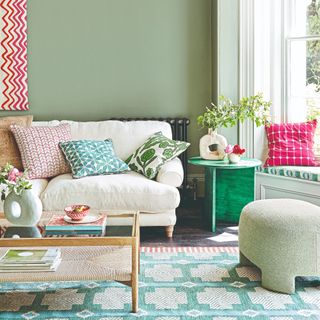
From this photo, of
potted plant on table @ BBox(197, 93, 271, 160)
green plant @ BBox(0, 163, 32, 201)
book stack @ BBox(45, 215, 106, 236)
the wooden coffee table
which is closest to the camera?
the wooden coffee table

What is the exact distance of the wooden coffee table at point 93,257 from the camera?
7.84ft

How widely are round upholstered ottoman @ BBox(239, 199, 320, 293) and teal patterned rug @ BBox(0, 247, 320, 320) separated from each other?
4.0 inches

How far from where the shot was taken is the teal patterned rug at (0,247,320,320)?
8.07 feet

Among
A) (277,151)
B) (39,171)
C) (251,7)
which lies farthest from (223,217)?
(251,7)

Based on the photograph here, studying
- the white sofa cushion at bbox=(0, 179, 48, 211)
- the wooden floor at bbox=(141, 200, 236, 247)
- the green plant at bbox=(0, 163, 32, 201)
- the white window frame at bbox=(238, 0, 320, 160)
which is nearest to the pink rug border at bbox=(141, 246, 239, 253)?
the wooden floor at bbox=(141, 200, 236, 247)

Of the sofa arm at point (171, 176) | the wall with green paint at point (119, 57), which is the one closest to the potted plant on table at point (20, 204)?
the sofa arm at point (171, 176)

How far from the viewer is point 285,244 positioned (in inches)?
104

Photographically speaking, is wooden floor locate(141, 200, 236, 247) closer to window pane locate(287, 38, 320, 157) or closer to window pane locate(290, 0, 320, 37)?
window pane locate(287, 38, 320, 157)

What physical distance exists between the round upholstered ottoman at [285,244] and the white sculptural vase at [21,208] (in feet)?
3.86

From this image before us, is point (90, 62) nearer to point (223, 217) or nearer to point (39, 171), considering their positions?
point (39, 171)

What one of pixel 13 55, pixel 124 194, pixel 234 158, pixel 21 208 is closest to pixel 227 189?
pixel 234 158

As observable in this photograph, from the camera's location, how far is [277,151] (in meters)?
4.36

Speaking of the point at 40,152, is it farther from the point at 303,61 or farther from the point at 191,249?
Result: the point at 303,61

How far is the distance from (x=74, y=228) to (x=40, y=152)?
1.50m
